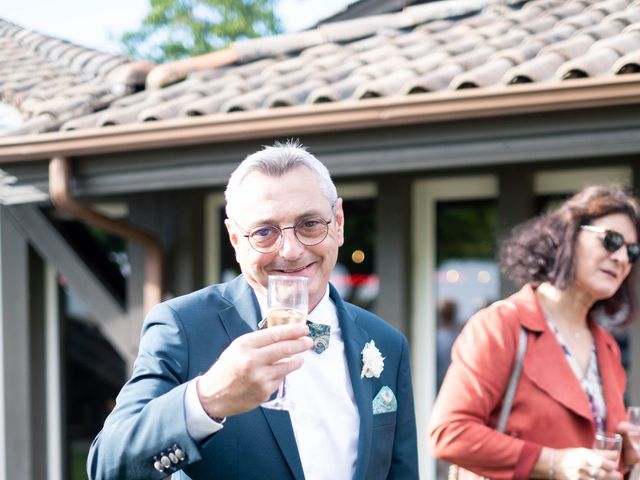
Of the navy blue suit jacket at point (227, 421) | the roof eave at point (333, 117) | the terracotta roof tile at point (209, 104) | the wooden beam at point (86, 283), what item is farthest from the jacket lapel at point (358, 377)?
the wooden beam at point (86, 283)

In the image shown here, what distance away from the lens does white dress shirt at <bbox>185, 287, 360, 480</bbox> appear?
6.05 feet

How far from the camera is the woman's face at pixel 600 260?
9.08 ft

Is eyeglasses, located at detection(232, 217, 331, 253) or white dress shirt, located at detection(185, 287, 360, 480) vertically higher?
eyeglasses, located at detection(232, 217, 331, 253)

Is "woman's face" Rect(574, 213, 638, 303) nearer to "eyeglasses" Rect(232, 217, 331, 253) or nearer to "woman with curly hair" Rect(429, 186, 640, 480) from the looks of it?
"woman with curly hair" Rect(429, 186, 640, 480)

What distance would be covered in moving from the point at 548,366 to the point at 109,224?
118 inches

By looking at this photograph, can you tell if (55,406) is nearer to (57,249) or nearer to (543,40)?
(57,249)

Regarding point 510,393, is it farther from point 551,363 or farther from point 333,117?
point 333,117

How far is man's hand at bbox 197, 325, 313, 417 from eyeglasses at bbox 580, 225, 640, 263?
164 cm

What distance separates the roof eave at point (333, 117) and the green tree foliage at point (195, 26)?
16190 mm

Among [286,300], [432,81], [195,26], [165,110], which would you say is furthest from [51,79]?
[195,26]

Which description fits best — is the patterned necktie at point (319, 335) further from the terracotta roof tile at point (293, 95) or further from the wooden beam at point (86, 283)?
the wooden beam at point (86, 283)

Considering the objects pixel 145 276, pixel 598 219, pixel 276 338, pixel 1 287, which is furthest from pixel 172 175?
pixel 276 338

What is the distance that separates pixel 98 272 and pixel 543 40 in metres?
3.07

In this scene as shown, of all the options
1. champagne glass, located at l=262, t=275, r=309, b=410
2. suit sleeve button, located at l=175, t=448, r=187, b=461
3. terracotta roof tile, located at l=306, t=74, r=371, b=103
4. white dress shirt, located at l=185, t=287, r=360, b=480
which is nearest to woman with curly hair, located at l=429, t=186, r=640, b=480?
white dress shirt, located at l=185, t=287, r=360, b=480
